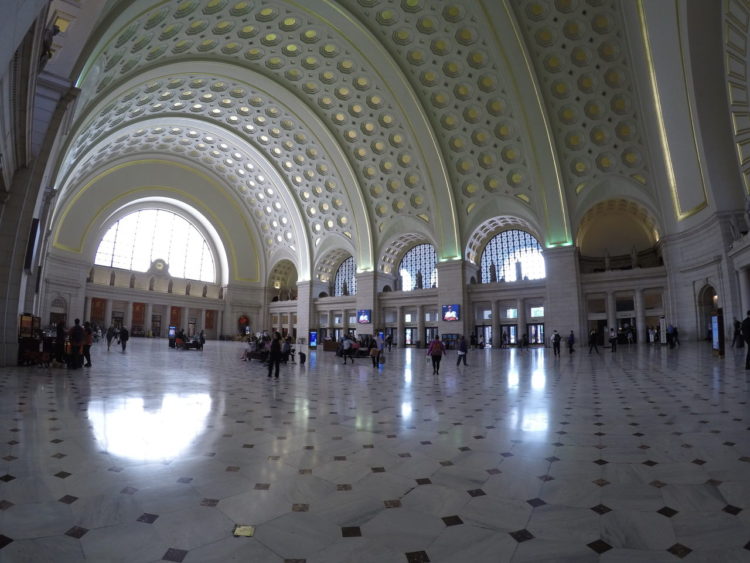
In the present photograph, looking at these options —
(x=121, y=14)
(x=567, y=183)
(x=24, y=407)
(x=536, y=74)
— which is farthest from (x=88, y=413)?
(x=567, y=183)

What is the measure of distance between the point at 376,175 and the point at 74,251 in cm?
2422

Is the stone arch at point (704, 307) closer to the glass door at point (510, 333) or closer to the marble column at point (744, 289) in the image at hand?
the marble column at point (744, 289)

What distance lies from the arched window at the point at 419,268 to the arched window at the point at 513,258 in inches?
169

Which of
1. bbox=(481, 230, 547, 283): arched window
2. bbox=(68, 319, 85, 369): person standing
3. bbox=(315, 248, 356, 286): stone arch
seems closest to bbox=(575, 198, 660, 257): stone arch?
bbox=(481, 230, 547, 283): arched window

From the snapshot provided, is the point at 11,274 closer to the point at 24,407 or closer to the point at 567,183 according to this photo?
the point at 24,407

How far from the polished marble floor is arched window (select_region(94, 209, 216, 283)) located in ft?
119

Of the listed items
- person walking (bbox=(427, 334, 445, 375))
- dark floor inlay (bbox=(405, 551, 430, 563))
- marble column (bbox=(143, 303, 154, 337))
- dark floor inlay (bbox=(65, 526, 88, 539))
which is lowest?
dark floor inlay (bbox=(405, 551, 430, 563))

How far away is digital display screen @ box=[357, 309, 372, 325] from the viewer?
3431 centimetres

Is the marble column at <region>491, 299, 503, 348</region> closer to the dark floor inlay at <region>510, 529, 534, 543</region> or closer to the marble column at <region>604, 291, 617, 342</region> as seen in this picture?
the marble column at <region>604, 291, 617, 342</region>

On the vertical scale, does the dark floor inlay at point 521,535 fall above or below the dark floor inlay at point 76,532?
below

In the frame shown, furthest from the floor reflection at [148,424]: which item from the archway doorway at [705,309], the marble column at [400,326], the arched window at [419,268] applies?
the arched window at [419,268]

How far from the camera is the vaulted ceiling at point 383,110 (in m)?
21.0

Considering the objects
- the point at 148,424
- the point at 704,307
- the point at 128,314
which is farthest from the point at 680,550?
the point at 128,314

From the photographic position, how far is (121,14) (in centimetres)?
1291
